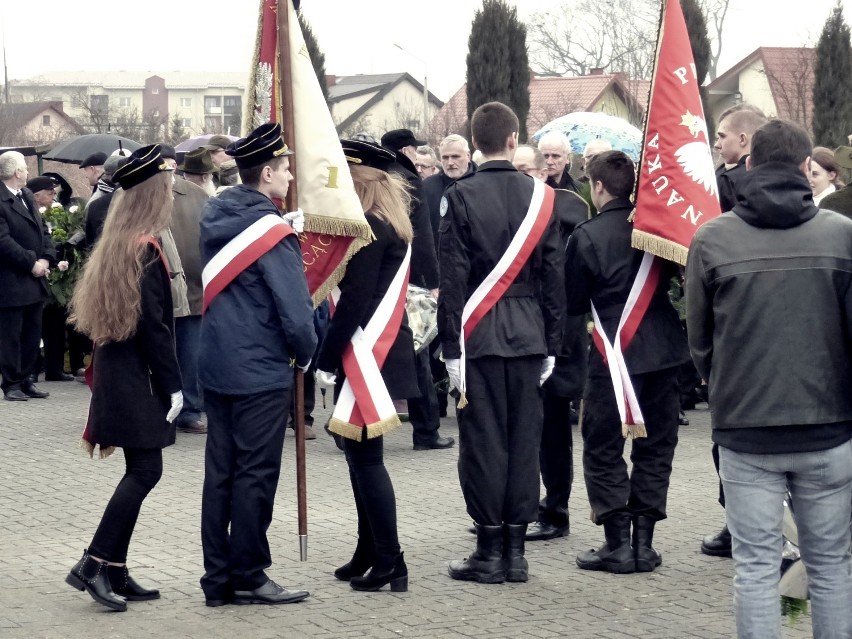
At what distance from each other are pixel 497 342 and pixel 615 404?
0.65 metres

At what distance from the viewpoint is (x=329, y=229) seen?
20.3 ft

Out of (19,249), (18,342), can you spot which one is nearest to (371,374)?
(19,249)

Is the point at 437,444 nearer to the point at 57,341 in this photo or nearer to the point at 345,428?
the point at 345,428

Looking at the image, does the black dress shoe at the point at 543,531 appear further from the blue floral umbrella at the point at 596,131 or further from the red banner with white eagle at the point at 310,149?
the blue floral umbrella at the point at 596,131

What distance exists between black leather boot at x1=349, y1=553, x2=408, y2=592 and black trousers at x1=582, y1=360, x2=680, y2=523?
1.02 metres

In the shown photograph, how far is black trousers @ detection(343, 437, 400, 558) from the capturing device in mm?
6148

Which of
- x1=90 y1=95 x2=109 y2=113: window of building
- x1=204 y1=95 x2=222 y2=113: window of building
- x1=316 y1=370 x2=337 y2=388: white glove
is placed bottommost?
x1=316 y1=370 x2=337 y2=388: white glove

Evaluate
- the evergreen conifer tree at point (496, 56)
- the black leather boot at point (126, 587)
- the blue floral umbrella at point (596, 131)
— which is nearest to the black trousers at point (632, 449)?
the black leather boot at point (126, 587)

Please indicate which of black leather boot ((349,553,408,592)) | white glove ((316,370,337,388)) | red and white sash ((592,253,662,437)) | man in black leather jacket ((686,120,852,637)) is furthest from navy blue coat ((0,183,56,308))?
man in black leather jacket ((686,120,852,637))

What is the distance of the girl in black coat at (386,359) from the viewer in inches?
242

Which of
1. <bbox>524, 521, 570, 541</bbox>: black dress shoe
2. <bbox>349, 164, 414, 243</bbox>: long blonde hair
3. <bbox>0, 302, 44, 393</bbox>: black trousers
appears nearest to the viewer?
<bbox>349, 164, 414, 243</bbox>: long blonde hair

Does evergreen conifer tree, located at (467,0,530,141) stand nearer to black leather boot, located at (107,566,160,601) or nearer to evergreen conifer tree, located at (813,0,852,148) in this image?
evergreen conifer tree, located at (813,0,852,148)

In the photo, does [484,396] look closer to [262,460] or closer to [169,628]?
[262,460]

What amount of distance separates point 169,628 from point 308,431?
485cm
